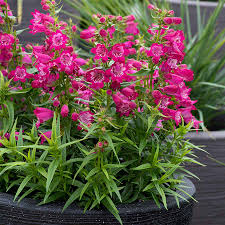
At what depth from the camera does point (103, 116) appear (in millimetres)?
749

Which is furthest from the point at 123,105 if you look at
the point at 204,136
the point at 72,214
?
the point at 204,136

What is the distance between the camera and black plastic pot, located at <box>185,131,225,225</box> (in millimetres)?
1298

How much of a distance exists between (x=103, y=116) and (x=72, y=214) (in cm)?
22

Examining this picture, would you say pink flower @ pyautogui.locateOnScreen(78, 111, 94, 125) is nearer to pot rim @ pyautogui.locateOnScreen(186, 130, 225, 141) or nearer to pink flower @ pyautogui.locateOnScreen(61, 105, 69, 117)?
pink flower @ pyautogui.locateOnScreen(61, 105, 69, 117)

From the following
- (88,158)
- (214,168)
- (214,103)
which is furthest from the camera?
(214,103)

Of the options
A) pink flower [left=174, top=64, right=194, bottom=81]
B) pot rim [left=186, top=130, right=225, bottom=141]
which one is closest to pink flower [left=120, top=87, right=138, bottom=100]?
pink flower [left=174, top=64, right=194, bottom=81]

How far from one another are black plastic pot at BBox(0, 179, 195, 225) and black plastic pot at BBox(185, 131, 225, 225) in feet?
1.52

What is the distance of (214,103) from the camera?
5.81 feet

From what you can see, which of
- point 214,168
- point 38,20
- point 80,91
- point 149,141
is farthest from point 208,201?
point 38,20

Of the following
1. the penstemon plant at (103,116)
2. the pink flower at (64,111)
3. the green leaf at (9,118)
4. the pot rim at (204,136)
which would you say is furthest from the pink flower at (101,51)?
the pot rim at (204,136)

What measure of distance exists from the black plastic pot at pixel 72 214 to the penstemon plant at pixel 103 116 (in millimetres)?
20

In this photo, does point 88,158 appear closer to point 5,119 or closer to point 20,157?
point 20,157

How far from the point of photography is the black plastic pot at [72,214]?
80 cm

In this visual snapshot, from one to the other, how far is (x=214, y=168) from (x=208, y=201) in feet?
0.38
